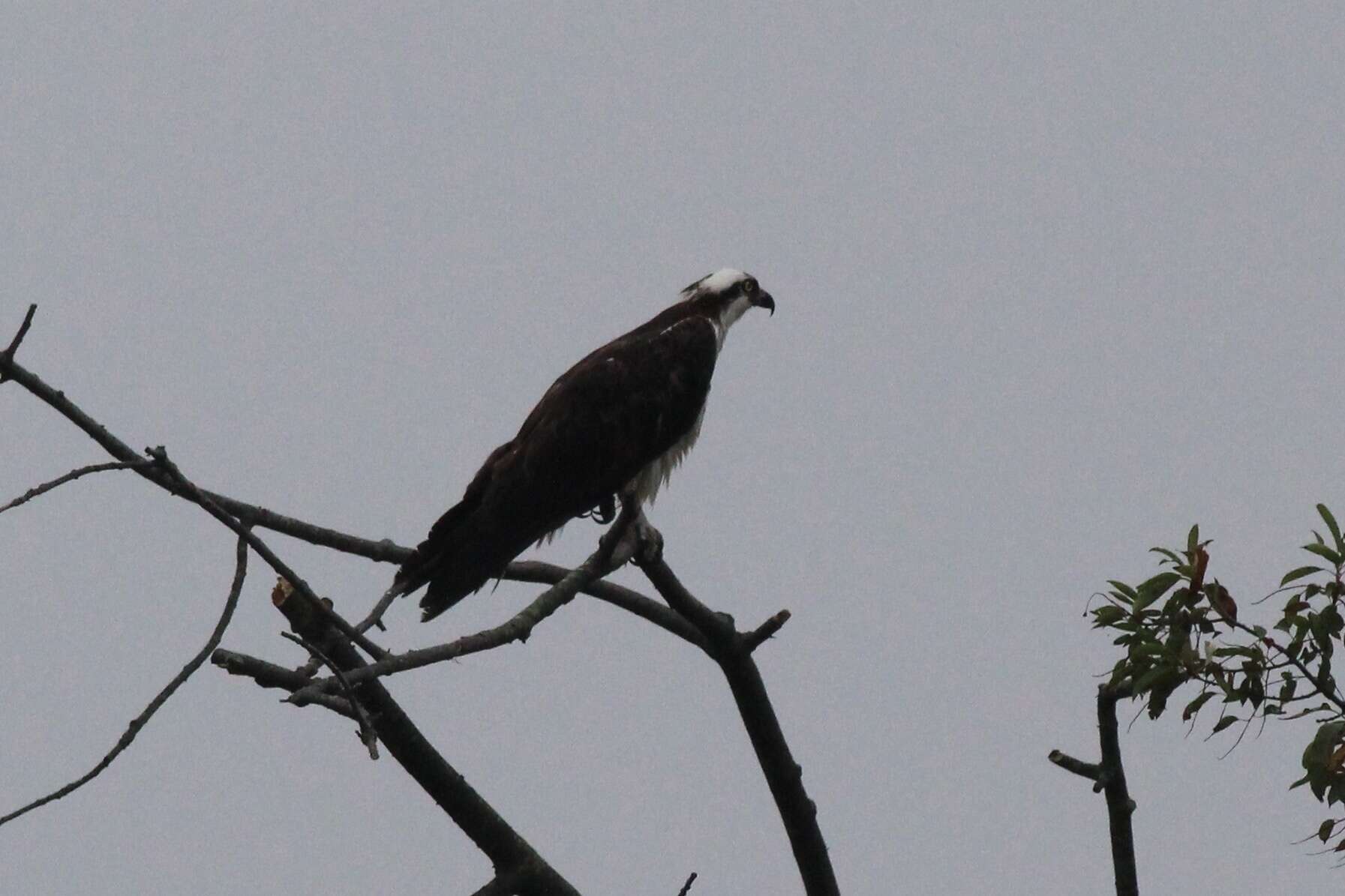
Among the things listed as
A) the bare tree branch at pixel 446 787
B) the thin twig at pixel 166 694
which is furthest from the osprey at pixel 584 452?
the thin twig at pixel 166 694

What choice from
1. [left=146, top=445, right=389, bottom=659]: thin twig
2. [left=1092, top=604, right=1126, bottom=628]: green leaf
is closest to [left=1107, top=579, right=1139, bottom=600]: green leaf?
[left=1092, top=604, right=1126, bottom=628]: green leaf

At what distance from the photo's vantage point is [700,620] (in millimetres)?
6355

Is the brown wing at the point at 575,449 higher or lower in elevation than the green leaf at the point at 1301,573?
higher

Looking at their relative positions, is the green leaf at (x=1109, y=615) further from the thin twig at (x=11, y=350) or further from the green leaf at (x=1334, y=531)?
the thin twig at (x=11, y=350)

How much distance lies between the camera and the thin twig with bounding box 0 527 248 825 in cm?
361

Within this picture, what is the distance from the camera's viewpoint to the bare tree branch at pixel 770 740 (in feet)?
20.9

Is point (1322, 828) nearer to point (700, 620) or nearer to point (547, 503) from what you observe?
point (700, 620)

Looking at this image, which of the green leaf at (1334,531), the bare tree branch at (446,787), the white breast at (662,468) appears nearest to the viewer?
the green leaf at (1334,531)

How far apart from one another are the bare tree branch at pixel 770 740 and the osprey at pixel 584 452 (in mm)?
898

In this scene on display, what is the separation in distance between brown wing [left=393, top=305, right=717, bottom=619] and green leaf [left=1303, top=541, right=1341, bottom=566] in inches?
123

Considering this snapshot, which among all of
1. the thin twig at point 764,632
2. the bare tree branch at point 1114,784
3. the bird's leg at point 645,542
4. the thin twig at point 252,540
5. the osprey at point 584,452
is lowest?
the bare tree branch at point 1114,784

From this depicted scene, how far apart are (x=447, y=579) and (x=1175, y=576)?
2.95 meters

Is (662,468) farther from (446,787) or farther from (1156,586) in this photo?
(1156,586)

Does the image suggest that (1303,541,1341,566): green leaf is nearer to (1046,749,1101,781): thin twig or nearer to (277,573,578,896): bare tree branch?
(1046,749,1101,781): thin twig
